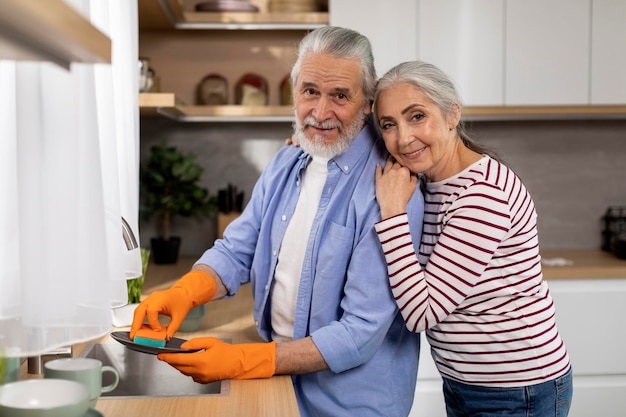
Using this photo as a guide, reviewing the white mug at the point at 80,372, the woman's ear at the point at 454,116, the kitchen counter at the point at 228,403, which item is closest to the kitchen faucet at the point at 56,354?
the kitchen counter at the point at 228,403

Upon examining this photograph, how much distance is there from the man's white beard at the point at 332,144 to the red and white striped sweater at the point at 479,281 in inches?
8.1

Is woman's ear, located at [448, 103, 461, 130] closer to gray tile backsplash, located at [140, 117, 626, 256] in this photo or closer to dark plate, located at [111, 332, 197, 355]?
dark plate, located at [111, 332, 197, 355]

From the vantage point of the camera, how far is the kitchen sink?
1.85 metres

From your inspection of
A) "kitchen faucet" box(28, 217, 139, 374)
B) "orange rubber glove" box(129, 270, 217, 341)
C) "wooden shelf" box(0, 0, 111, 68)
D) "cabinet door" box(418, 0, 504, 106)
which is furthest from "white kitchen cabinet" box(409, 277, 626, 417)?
"wooden shelf" box(0, 0, 111, 68)

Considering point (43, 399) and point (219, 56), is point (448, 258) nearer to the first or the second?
point (43, 399)

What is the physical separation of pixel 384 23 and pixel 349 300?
1.83 meters

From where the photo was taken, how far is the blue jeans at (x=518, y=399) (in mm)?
1619

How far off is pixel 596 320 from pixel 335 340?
1.82m

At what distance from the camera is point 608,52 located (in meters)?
3.14

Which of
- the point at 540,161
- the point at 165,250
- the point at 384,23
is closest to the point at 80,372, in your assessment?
the point at 165,250

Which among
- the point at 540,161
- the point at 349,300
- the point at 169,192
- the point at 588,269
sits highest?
the point at 540,161

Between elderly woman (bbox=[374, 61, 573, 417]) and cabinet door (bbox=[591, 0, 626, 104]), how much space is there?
174 centimetres

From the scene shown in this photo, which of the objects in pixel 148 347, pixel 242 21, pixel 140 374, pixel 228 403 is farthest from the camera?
pixel 242 21

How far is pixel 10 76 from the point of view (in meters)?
1.12
